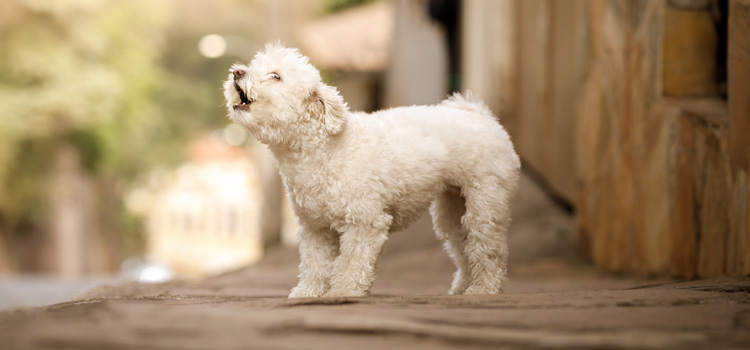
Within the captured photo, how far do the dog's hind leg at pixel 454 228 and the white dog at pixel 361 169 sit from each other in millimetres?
16

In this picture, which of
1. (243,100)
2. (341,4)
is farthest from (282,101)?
(341,4)

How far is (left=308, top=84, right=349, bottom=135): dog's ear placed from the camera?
4.72 metres

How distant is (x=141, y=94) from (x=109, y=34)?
1902mm

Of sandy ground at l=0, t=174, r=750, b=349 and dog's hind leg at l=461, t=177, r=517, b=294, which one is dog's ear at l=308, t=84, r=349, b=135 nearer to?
dog's hind leg at l=461, t=177, r=517, b=294

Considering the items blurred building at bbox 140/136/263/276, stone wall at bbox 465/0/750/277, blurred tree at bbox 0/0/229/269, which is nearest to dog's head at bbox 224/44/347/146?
stone wall at bbox 465/0/750/277

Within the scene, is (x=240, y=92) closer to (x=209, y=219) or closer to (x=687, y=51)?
(x=687, y=51)

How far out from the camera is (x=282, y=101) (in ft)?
15.2

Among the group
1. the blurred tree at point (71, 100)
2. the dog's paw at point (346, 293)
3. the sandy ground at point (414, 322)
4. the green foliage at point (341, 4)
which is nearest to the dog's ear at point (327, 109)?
the dog's paw at point (346, 293)

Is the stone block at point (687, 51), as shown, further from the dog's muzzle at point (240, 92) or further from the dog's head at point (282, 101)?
the dog's muzzle at point (240, 92)

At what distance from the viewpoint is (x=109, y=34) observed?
23.6 metres

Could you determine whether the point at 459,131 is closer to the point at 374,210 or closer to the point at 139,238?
the point at 374,210

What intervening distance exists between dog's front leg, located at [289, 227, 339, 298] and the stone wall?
243 cm

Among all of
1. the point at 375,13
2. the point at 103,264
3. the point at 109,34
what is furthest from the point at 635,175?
the point at 103,264

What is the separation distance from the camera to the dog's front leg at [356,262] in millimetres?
4625
